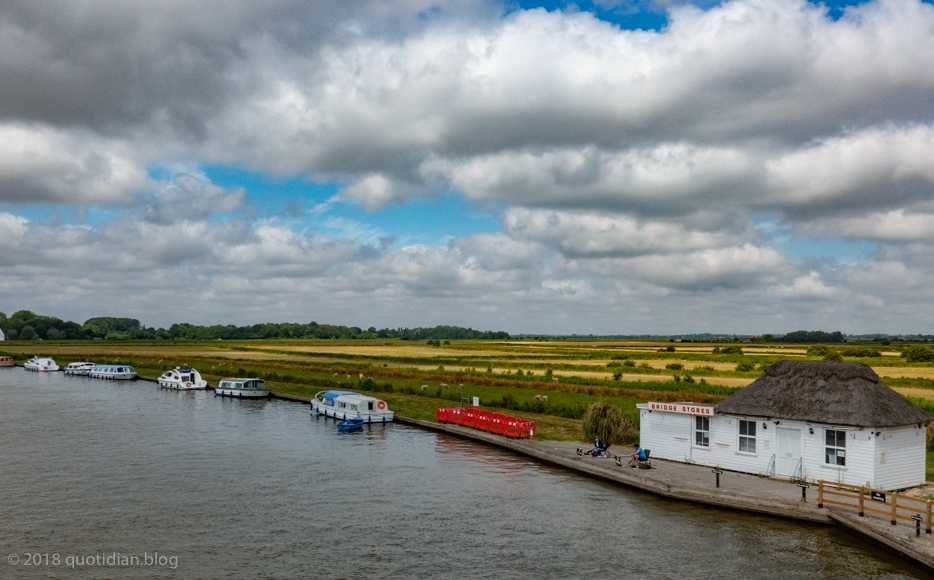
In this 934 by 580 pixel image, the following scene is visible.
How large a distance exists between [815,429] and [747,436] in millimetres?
3778

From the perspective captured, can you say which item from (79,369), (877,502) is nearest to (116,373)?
(79,369)

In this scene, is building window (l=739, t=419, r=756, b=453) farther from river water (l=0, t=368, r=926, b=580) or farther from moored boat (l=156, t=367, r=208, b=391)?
moored boat (l=156, t=367, r=208, b=391)

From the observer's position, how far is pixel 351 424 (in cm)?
5734

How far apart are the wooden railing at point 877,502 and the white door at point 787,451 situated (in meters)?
2.63

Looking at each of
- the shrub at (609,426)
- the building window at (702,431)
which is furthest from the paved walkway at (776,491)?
the shrub at (609,426)

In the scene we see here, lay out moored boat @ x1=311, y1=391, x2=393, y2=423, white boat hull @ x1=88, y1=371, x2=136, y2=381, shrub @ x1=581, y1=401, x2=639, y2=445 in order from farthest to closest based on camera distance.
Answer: white boat hull @ x1=88, y1=371, x2=136, y2=381 → moored boat @ x1=311, y1=391, x2=393, y2=423 → shrub @ x1=581, y1=401, x2=639, y2=445

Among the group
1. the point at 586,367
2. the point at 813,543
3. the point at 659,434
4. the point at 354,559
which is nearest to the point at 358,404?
the point at 659,434

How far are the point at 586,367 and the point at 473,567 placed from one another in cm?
9553

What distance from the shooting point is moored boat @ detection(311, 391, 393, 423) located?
6008cm

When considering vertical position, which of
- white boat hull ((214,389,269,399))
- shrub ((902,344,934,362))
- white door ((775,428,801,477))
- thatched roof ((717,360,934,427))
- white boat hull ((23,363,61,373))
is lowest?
white boat hull ((23,363,61,373))

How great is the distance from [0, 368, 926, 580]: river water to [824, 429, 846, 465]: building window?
17.6ft

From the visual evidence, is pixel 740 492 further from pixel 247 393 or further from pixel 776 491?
pixel 247 393

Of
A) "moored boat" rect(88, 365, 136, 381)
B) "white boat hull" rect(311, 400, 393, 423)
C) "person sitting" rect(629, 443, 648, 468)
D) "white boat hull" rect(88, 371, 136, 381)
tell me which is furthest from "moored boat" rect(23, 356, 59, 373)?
"person sitting" rect(629, 443, 648, 468)

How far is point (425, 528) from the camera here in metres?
28.3
